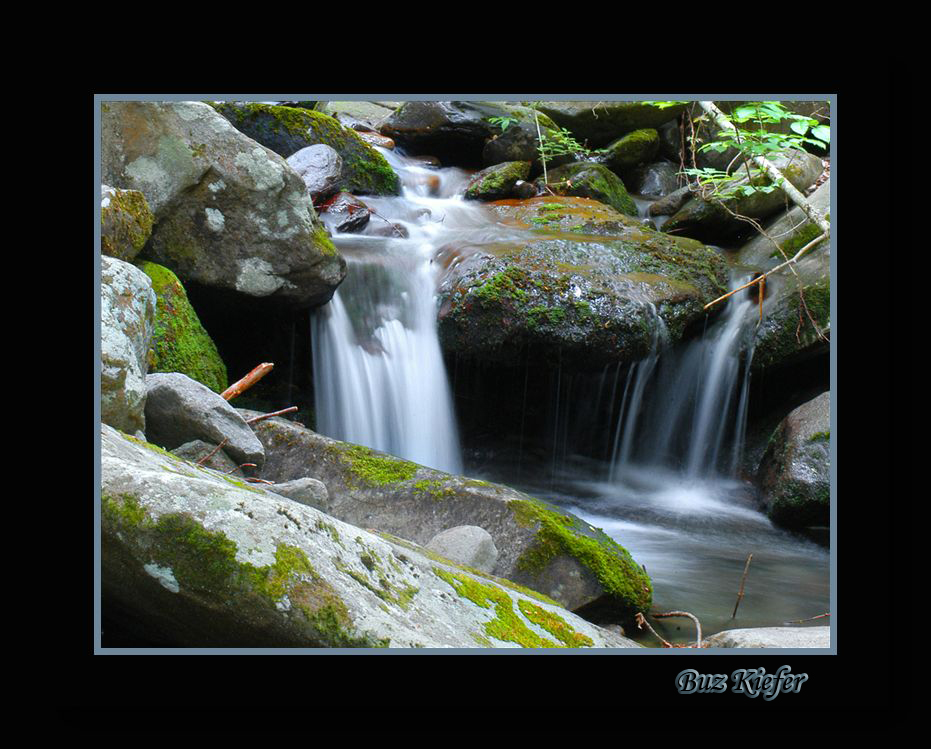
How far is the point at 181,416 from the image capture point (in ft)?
12.1

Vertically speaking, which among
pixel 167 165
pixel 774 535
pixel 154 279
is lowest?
pixel 774 535

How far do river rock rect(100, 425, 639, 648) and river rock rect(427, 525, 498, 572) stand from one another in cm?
120

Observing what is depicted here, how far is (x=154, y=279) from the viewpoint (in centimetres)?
484

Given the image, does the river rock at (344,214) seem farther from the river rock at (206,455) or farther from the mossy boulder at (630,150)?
the mossy boulder at (630,150)

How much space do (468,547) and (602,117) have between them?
9.57 metres

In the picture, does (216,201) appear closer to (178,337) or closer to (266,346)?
(178,337)

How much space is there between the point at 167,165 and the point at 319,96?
3358 millimetres

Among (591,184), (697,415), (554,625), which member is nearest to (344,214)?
(591,184)

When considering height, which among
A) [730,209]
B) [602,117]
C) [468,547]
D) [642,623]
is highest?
[602,117]

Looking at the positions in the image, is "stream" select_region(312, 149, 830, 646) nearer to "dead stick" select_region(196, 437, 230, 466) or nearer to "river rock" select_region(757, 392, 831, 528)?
"river rock" select_region(757, 392, 831, 528)

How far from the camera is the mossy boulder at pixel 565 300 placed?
21.1 ft
